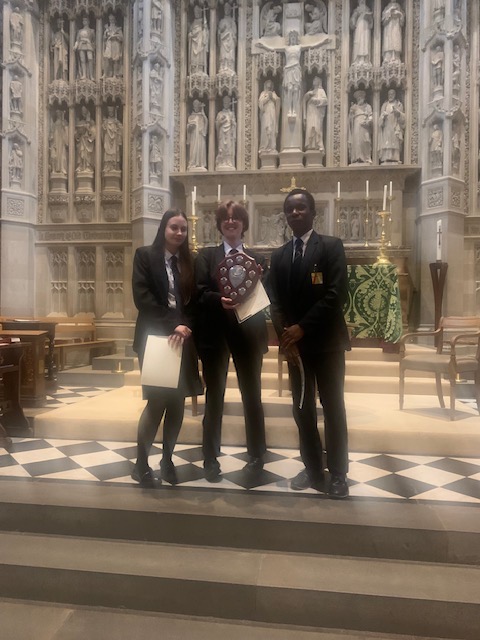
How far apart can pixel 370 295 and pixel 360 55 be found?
191 inches

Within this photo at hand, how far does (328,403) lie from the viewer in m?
2.63

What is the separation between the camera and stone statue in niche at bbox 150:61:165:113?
8.55 m

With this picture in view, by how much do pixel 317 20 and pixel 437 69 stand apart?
2.14 meters

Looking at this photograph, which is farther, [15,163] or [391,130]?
[15,163]

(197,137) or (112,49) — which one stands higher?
(112,49)

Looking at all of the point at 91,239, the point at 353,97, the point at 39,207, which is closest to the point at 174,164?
the point at 91,239

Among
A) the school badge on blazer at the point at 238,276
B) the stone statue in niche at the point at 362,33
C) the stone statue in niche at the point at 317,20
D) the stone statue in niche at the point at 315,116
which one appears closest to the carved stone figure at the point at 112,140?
the stone statue in niche at the point at 315,116

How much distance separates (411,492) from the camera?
285 centimetres

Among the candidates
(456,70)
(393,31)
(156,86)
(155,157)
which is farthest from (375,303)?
(156,86)

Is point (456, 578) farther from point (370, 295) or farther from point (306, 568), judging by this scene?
point (370, 295)

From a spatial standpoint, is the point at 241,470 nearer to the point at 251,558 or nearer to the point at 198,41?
the point at 251,558

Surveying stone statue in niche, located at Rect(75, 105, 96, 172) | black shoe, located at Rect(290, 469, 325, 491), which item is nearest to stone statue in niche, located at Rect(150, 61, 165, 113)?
stone statue in niche, located at Rect(75, 105, 96, 172)

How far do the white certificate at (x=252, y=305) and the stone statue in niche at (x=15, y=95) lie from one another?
7.82m

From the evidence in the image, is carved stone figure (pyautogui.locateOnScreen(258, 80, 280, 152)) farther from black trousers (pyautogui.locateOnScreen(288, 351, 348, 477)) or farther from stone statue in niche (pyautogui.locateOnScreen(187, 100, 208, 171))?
black trousers (pyautogui.locateOnScreen(288, 351, 348, 477))
